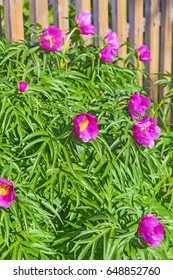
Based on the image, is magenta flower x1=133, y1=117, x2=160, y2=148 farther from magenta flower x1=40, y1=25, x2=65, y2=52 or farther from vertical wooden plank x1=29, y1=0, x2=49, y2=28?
vertical wooden plank x1=29, y1=0, x2=49, y2=28

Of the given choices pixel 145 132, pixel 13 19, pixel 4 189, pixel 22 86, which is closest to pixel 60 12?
pixel 13 19

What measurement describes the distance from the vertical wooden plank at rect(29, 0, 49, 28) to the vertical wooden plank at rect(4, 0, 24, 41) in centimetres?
10

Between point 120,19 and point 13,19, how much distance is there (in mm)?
939

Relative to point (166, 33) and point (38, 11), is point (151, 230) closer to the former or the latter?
point (38, 11)

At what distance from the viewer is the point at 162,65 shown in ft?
16.0

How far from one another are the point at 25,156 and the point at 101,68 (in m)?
0.74

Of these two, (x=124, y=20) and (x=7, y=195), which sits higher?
(x=124, y=20)

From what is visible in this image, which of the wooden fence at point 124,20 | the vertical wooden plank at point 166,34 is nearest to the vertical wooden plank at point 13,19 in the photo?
the wooden fence at point 124,20

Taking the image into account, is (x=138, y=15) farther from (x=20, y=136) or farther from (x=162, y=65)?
(x=20, y=136)

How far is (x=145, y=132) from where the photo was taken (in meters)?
2.47

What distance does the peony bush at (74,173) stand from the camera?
7.59 ft

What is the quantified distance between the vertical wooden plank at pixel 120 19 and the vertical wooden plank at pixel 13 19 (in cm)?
86

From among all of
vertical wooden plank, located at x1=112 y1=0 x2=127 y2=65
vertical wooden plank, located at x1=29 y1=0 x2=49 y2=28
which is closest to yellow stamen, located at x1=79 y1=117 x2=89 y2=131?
vertical wooden plank, located at x1=29 y1=0 x2=49 y2=28

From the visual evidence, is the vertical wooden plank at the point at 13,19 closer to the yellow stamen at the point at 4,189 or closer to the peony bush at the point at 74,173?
the peony bush at the point at 74,173
